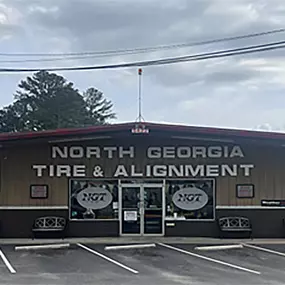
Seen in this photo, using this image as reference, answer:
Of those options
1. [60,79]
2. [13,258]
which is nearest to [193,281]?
[13,258]

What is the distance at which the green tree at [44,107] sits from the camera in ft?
236

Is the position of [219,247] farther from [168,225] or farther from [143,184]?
[143,184]

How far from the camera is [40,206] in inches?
842

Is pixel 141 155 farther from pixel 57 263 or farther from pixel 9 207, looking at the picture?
pixel 57 263

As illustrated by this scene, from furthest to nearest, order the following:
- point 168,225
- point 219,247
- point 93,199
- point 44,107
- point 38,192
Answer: point 44,107, point 93,199, point 168,225, point 38,192, point 219,247

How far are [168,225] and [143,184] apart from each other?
1.64 meters

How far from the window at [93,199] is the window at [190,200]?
1888 mm

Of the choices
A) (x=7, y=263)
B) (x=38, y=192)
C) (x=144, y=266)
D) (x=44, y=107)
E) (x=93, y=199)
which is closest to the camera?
(x=144, y=266)

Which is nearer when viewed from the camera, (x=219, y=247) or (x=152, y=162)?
(x=219, y=247)

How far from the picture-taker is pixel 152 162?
21.6 meters

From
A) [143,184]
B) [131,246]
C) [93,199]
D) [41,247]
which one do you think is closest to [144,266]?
[131,246]

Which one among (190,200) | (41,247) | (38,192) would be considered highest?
(38,192)

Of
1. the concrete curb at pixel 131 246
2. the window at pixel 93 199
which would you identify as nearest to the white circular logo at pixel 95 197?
the window at pixel 93 199

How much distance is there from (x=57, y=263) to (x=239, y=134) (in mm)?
7789
